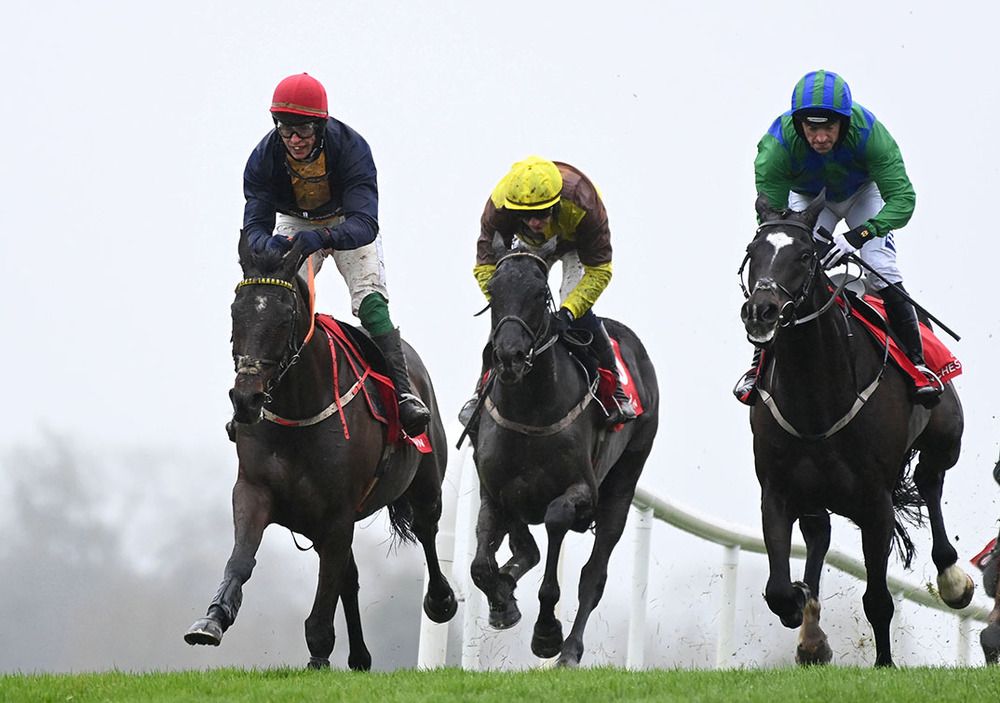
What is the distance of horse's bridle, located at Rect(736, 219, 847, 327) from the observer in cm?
729

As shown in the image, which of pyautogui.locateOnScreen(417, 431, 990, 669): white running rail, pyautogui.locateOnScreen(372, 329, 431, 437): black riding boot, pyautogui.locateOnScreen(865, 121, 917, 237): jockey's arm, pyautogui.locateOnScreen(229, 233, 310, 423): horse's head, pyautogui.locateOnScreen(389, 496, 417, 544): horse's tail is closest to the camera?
pyautogui.locateOnScreen(229, 233, 310, 423): horse's head

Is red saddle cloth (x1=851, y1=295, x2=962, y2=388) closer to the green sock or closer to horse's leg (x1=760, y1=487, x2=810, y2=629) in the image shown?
horse's leg (x1=760, y1=487, x2=810, y2=629)

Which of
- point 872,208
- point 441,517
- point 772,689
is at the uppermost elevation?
point 872,208

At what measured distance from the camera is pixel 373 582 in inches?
670

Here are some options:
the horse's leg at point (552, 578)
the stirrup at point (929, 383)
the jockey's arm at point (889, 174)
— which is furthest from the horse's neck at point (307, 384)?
the stirrup at point (929, 383)

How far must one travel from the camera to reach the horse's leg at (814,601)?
887 centimetres

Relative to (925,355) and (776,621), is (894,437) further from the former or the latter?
(776,621)

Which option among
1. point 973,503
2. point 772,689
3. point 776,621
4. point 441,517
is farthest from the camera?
point 776,621

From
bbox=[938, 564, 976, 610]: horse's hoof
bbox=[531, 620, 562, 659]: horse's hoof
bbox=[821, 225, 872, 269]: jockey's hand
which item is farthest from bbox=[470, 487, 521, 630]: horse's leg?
bbox=[938, 564, 976, 610]: horse's hoof

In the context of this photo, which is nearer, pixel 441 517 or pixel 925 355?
pixel 925 355

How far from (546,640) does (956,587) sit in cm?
245

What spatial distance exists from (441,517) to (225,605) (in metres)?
3.37

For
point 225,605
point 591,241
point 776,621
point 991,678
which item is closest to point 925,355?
point 591,241

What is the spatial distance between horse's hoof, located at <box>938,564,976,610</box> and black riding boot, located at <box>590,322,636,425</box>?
199 centimetres
